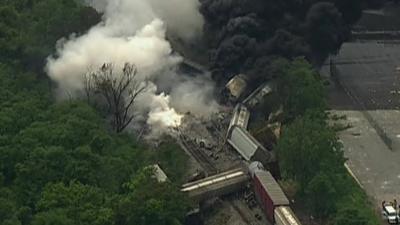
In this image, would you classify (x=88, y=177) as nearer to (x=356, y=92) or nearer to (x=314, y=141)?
(x=314, y=141)

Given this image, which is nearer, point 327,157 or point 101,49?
point 327,157

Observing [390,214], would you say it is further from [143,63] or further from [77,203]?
[143,63]

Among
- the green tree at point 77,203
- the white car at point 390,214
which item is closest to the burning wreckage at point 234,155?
the white car at point 390,214

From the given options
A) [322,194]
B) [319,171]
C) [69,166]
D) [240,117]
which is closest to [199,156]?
[240,117]

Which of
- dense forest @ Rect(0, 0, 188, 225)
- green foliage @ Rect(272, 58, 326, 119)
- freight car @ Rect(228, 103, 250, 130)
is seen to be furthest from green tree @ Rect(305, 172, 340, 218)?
freight car @ Rect(228, 103, 250, 130)

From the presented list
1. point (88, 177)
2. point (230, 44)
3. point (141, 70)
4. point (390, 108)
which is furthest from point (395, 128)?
point (88, 177)

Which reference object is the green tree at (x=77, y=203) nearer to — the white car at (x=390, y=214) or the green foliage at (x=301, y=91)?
the white car at (x=390, y=214)
